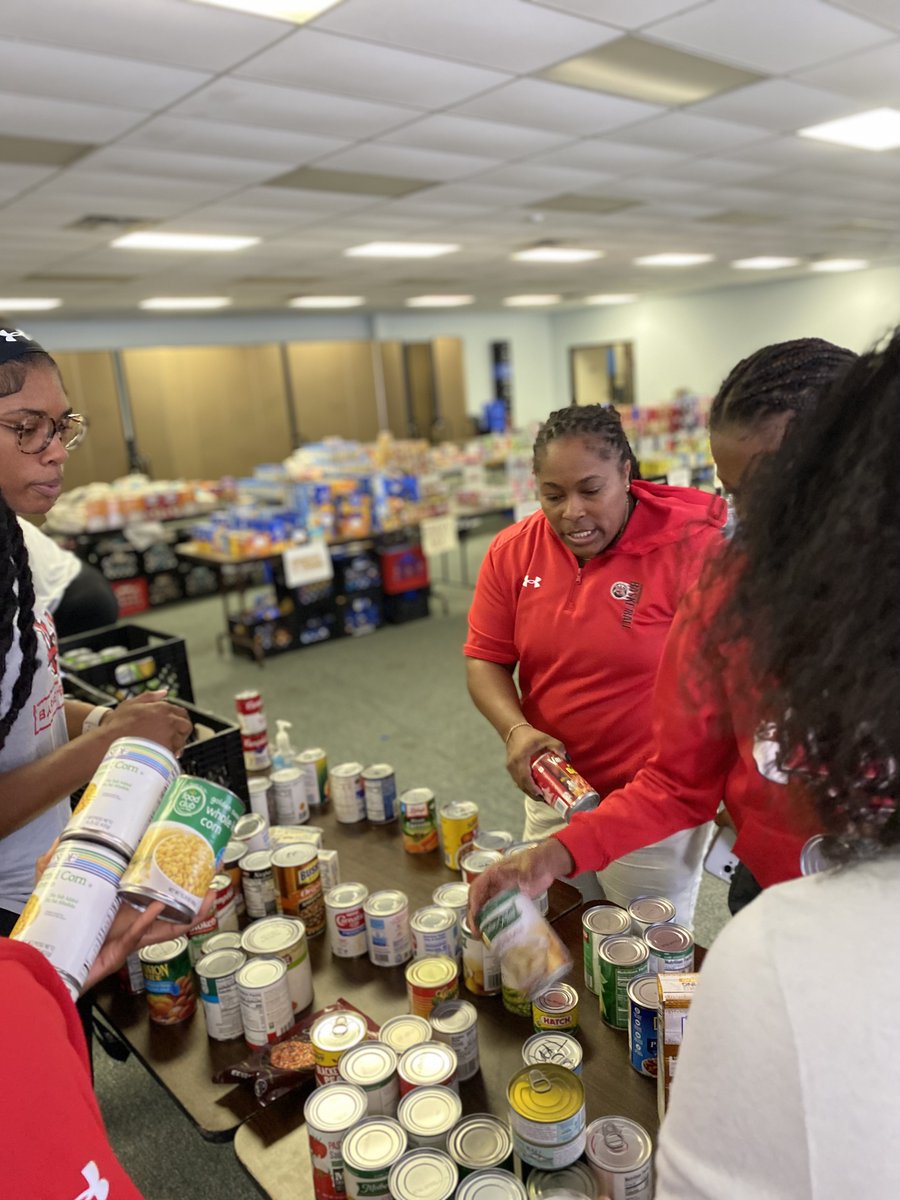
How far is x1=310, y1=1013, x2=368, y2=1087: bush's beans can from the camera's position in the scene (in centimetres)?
102

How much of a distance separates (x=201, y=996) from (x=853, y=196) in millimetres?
6422

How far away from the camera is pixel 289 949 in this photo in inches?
47.9

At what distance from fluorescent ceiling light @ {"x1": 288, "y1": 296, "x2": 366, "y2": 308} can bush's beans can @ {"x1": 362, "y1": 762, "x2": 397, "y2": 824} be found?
7.89 metres

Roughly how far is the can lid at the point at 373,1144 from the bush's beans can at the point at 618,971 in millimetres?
375

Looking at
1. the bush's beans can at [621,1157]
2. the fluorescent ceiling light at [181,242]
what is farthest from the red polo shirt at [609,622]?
the fluorescent ceiling light at [181,242]

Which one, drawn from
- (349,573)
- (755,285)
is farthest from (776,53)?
(755,285)

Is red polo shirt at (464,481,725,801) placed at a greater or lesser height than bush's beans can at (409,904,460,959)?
greater

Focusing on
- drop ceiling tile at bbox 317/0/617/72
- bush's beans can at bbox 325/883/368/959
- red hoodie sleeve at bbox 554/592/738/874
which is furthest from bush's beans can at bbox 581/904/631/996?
drop ceiling tile at bbox 317/0/617/72

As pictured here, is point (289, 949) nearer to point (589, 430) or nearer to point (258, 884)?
point (258, 884)

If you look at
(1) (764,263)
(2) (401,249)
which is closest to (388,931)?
(2) (401,249)

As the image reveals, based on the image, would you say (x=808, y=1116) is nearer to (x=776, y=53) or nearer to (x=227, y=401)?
(x=776, y=53)

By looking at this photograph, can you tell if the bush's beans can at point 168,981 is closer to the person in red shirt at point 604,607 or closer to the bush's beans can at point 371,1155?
the bush's beans can at point 371,1155

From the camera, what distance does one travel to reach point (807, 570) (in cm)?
57

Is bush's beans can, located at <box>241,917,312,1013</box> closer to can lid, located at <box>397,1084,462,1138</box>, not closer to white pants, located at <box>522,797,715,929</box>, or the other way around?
can lid, located at <box>397,1084,462,1138</box>
